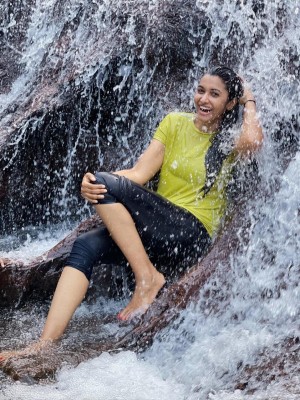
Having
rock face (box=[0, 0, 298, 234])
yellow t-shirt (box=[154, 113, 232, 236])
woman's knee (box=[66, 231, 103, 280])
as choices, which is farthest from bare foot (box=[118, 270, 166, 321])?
rock face (box=[0, 0, 298, 234])

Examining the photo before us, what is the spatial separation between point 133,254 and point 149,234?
0.65 ft

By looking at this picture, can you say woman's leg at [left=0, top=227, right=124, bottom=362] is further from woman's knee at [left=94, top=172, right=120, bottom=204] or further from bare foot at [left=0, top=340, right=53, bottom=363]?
woman's knee at [left=94, top=172, right=120, bottom=204]

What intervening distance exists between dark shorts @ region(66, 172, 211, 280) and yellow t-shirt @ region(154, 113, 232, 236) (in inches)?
4.3

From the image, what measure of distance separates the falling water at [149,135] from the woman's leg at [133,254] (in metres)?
0.39

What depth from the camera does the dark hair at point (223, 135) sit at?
4.82 m

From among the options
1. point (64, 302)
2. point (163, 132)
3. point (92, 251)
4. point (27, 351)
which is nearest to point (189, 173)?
point (163, 132)

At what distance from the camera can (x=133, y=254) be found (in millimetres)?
4586

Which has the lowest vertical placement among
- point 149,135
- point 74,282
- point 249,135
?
point 74,282

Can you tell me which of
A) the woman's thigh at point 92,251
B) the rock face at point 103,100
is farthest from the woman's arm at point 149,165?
the rock face at point 103,100

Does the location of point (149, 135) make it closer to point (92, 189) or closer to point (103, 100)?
point (103, 100)

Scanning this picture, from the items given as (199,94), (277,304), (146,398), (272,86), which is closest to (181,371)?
(146,398)

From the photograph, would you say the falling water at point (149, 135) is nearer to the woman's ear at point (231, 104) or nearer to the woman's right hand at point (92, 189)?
the woman's ear at point (231, 104)

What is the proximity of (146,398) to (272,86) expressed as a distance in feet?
10.7

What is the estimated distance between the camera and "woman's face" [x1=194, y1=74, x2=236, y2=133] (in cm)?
485
